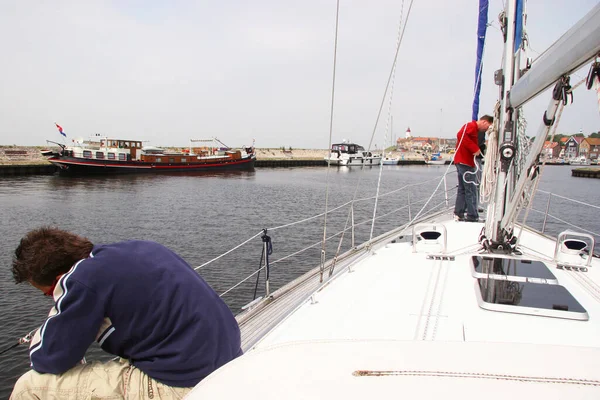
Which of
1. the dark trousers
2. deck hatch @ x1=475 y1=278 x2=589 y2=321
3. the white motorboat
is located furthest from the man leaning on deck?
the dark trousers

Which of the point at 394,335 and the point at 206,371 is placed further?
the point at 394,335

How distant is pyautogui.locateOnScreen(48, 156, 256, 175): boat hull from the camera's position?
1411 inches

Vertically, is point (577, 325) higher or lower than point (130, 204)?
higher

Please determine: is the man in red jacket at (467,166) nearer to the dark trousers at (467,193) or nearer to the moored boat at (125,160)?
the dark trousers at (467,193)

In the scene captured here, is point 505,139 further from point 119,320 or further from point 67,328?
point 67,328

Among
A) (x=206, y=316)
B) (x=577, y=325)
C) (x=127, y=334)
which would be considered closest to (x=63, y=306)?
(x=127, y=334)

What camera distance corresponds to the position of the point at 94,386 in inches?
66.8

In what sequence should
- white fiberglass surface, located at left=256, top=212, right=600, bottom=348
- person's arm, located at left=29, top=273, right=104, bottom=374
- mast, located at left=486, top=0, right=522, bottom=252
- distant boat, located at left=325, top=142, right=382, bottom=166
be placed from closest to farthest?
1. person's arm, located at left=29, top=273, right=104, bottom=374
2. white fiberglass surface, located at left=256, top=212, right=600, bottom=348
3. mast, located at left=486, top=0, right=522, bottom=252
4. distant boat, located at left=325, top=142, right=382, bottom=166

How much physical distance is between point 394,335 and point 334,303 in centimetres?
67

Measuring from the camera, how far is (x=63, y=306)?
1.57 m

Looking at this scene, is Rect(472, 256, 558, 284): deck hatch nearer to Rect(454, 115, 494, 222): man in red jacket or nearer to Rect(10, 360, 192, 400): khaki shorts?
Rect(454, 115, 494, 222): man in red jacket

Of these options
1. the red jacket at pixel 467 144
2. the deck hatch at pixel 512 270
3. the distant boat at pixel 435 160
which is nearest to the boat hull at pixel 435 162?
the distant boat at pixel 435 160

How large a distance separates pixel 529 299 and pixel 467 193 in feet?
12.7

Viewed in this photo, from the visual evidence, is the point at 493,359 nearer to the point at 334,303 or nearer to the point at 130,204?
the point at 334,303
